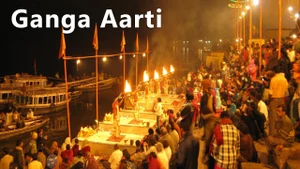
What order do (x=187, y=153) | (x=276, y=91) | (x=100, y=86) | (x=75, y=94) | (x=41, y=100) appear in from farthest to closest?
(x=100, y=86)
(x=75, y=94)
(x=41, y=100)
(x=276, y=91)
(x=187, y=153)

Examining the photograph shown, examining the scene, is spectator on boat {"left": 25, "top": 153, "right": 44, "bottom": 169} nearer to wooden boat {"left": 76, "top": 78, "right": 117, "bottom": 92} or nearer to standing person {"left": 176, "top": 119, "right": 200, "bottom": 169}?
standing person {"left": 176, "top": 119, "right": 200, "bottom": 169}

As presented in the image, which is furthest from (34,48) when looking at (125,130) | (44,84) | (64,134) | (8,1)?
(125,130)

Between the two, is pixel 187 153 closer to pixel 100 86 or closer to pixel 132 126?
pixel 132 126

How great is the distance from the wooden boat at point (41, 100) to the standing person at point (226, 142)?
112ft

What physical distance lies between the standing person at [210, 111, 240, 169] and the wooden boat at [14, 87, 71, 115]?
34.2 metres

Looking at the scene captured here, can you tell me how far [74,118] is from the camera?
3753 cm

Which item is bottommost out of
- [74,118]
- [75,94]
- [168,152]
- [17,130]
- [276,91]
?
[74,118]

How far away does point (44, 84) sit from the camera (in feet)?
132

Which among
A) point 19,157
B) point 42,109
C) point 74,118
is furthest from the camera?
point 42,109

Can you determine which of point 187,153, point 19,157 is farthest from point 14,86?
point 187,153

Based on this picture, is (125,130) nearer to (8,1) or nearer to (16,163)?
(16,163)

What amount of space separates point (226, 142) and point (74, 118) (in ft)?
110

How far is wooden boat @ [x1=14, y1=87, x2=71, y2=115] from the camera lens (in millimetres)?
36906

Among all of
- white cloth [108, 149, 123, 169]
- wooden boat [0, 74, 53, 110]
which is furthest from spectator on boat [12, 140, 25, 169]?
wooden boat [0, 74, 53, 110]
